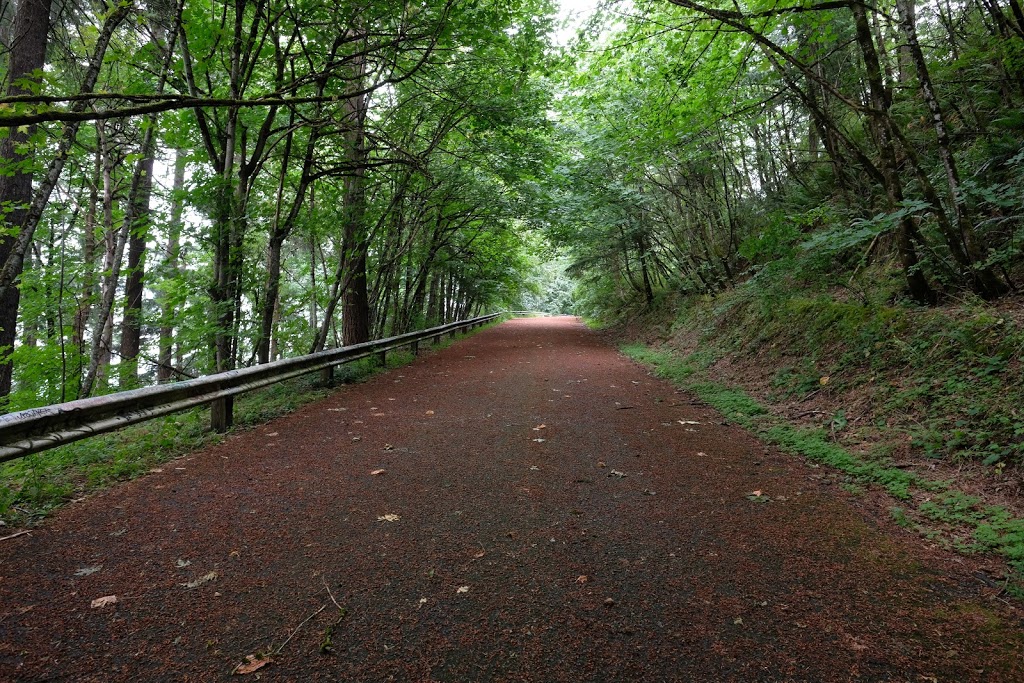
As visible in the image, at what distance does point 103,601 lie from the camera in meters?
2.42

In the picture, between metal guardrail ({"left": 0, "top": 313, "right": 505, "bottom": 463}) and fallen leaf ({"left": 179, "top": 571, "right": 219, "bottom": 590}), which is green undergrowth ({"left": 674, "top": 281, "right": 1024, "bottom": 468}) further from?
metal guardrail ({"left": 0, "top": 313, "right": 505, "bottom": 463})

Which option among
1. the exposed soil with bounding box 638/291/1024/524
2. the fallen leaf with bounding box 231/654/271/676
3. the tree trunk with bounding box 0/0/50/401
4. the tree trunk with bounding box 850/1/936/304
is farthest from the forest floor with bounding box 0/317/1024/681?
the tree trunk with bounding box 0/0/50/401

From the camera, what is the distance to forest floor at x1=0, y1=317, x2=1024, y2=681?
2.08 metres

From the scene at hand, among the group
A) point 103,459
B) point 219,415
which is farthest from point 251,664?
point 219,415

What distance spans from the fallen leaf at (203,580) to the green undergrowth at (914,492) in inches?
167

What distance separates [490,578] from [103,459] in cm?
399

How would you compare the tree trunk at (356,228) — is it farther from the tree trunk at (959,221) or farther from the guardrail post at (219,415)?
the tree trunk at (959,221)

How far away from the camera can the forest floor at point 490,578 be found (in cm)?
208

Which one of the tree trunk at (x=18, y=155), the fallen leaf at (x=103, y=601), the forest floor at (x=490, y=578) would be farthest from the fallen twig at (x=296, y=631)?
the tree trunk at (x=18, y=155)

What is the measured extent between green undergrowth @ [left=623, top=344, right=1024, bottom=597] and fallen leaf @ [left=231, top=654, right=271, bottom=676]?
12.2 feet

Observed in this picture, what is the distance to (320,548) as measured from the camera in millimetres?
2990

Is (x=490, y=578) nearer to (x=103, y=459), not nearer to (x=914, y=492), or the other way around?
(x=914, y=492)

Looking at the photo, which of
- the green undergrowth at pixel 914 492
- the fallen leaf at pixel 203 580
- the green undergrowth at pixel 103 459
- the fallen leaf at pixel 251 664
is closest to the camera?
the fallen leaf at pixel 251 664

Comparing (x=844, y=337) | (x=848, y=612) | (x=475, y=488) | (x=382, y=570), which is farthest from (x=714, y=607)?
(x=844, y=337)
